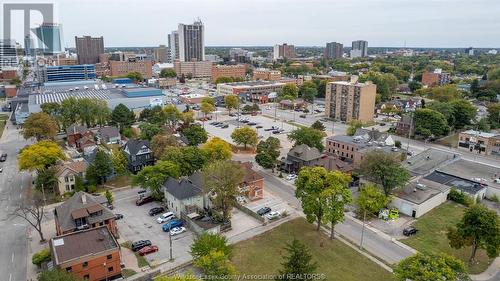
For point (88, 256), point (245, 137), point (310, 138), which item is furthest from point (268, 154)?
point (88, 256)

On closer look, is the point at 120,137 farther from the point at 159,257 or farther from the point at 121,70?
the point at 121,70

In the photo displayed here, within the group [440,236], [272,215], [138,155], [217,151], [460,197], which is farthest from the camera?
[138,155]

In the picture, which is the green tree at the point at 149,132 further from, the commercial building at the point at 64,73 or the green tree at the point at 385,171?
the commercial building at the point at 64,73

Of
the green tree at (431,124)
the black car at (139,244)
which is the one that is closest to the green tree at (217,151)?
the black car at (139,244)

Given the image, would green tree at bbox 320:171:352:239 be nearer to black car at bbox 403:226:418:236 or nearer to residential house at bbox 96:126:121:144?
black car at bbox 403:226:418:236

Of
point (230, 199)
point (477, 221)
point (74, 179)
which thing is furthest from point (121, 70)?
point (477, 221)

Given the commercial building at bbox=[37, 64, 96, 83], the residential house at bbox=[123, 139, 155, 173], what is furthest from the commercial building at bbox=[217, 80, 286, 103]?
the residential house at bbox=[123, 139, 155, 173]

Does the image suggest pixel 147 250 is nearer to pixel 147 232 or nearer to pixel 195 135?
pixel 147 232
